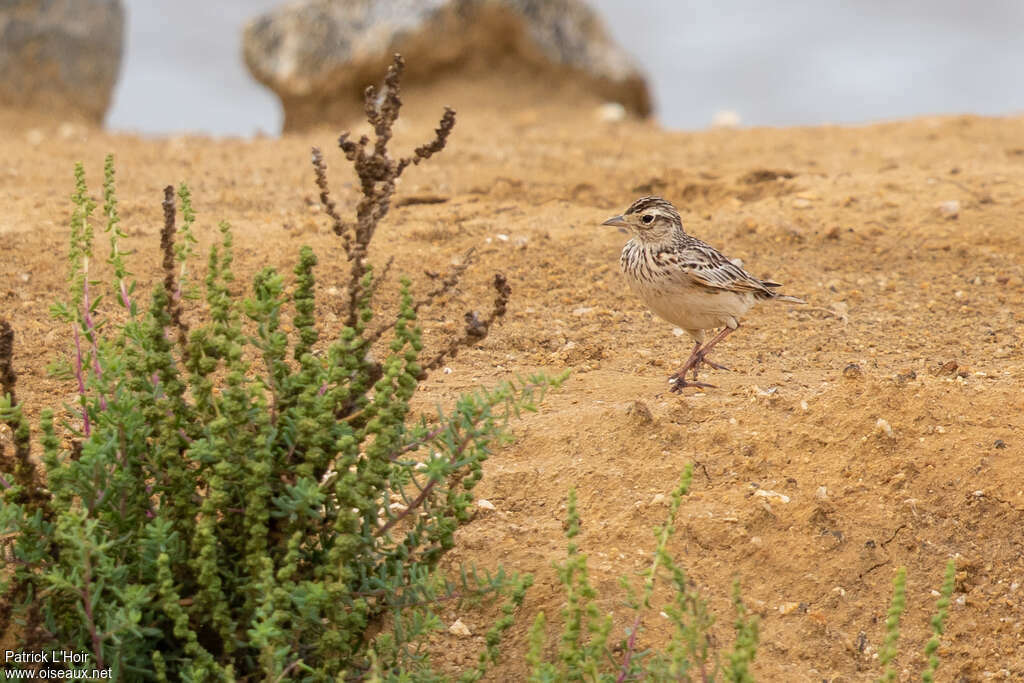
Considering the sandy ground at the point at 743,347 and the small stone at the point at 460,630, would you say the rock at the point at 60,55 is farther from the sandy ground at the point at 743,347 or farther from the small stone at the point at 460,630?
the small stone at the point at 460,630

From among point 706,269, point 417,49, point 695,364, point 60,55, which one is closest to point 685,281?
point 706,269

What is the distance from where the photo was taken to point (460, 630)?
161 inches

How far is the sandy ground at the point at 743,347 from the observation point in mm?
4324

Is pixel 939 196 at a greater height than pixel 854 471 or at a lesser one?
greater

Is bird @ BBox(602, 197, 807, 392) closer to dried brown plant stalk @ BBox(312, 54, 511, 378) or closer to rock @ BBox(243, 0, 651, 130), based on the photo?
dried brown plant stalk @ BBox(312, 54, 511, 378)

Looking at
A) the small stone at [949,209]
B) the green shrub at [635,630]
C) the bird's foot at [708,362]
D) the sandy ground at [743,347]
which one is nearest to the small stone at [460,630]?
the sandy ground at [743,347]

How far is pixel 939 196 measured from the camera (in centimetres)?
834

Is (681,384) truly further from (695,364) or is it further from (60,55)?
(60,55)

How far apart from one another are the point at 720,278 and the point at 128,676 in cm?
351

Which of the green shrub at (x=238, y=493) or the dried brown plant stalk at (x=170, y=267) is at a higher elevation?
the dried brown plant stalk at (x=170, y=267)

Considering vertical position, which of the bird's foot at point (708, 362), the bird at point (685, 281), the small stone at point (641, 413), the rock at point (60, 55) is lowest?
the small stone at point (641, 413)

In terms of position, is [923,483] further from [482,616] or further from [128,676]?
[128,676]

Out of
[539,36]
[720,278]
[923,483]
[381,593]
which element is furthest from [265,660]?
[539,36]

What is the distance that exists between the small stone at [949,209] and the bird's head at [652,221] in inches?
102
